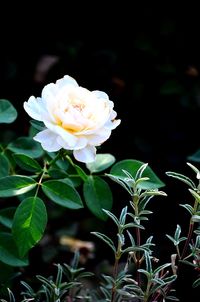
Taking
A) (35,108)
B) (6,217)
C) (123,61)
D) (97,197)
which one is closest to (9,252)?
(6,217)

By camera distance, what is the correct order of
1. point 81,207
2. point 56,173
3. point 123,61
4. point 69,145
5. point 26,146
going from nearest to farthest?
point 69,145 < point 81,207 < point 56,173 < point 26,146 < point 123,61

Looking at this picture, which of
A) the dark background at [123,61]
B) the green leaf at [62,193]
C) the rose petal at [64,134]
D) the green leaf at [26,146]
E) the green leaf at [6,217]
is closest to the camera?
the rose petal at [64,134]

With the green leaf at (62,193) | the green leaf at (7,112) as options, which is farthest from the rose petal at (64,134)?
the green leaf at (7,112)

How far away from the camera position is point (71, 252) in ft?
6.68

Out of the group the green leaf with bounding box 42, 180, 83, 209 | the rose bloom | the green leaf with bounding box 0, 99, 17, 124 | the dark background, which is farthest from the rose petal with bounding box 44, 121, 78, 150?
the dark background

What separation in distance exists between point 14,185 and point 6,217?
0.52 ft

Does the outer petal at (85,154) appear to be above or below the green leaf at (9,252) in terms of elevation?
above

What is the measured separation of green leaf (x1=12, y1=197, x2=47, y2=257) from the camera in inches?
44.4

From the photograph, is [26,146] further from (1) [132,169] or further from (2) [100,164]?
(1) [132,169]

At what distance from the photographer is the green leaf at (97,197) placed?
1282mm

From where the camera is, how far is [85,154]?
110 cm

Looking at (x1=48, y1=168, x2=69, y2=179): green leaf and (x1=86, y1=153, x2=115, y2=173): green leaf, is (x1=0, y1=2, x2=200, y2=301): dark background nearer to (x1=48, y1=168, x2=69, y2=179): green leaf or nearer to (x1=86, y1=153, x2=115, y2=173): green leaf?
(x1=86, y1=153, x2=115, y2=173): green leaf

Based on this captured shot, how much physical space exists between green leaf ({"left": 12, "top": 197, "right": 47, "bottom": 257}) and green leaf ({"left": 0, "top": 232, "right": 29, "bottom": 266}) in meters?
0.10

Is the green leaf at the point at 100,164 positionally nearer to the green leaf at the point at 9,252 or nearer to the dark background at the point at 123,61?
the green leaf at the point at 9,252
